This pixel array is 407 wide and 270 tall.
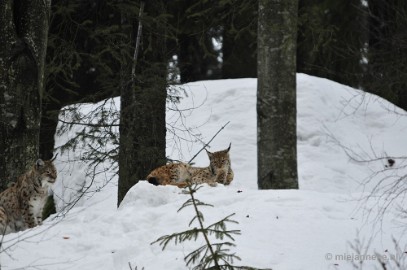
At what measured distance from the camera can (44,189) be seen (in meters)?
10.0

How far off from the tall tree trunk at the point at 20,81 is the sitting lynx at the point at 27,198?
261 millimetres

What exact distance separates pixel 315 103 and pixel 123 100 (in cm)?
552

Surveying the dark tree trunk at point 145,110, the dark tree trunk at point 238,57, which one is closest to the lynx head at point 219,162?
the dark tree trunk at point 145,110

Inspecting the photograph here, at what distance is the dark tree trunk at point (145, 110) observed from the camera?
34.6 ft

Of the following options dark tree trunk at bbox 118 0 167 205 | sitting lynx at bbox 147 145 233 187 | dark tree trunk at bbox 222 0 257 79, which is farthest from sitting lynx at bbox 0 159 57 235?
dark tree trunk at bbox 222 0 257 79

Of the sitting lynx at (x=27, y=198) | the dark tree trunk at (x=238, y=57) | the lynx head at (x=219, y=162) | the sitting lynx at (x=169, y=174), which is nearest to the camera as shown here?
the sitting lynx at (x=27, y=198)

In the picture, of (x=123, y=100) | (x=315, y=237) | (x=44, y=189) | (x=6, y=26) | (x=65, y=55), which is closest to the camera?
(x=315, y=237)

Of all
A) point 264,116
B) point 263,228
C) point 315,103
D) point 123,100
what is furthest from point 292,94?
point 315,103

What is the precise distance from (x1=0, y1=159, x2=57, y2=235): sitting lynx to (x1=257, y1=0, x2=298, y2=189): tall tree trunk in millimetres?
3275

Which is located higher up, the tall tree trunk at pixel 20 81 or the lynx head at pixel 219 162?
the tall tree trunk at pixel 20 81

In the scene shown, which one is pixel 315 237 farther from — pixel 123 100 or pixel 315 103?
pixel 315 103

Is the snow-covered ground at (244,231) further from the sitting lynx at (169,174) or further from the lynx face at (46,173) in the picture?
the sitting lynx at (169,174)

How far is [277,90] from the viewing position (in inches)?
343

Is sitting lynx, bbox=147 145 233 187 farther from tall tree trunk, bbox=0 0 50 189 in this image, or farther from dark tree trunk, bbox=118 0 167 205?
tall tree trunk, bbox=0 0 50 189
